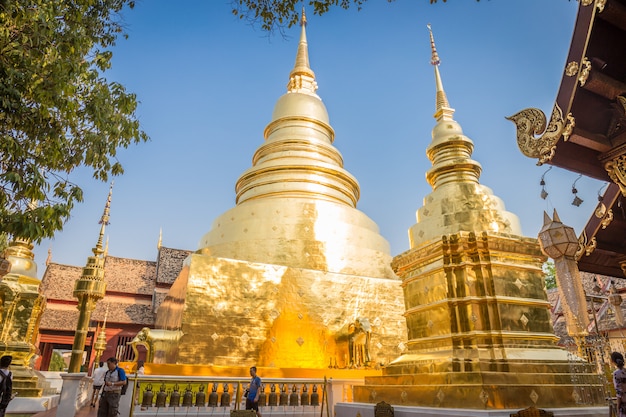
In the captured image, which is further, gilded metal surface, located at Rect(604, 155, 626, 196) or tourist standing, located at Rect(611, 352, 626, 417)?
gilded metal surface, located at Rect(604, 155, 626, 196)

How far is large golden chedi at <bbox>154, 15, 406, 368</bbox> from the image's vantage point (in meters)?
8.30

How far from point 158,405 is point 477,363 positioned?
432 centimetres

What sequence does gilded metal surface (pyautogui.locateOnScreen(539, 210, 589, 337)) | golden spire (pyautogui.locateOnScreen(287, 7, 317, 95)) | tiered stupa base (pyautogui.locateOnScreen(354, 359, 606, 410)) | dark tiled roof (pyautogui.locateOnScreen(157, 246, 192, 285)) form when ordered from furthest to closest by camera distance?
1. dark tiled roof (pyautogui.locateOnScreen(157, 246, 192, 285))
2. golden spire (pyautogui.locateOnScreen(287, 7, 317, 95))
3. gilded metal surface (pyautogui.locateOnScreen(539, 210, 589, 337))
4. tiered stupa base (pyautogui.locateOnScreen(354, 359, 606, 410))

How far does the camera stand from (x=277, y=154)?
1295cm

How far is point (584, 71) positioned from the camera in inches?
143

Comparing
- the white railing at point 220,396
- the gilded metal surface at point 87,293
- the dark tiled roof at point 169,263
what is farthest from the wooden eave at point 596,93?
the dark tiled roof at point 169,263

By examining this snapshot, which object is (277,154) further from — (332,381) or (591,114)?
(591,114)

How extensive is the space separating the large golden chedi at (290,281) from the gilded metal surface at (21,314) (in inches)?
111

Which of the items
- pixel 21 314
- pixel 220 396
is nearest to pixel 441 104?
pixel 220 396

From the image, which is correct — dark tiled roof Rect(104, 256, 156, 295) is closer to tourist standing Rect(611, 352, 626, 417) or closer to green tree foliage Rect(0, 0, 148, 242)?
green tree foliage Rect(0, 0, 148, 242)

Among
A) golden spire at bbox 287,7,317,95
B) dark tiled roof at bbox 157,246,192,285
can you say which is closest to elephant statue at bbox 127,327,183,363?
golden spire at bbox 287,7,317,95

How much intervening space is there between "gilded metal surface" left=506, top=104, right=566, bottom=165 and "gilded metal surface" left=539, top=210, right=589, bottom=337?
222cm

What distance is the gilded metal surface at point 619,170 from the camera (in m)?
3.89

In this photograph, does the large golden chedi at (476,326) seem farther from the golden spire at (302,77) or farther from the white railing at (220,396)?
the golden spire at (302,77)
